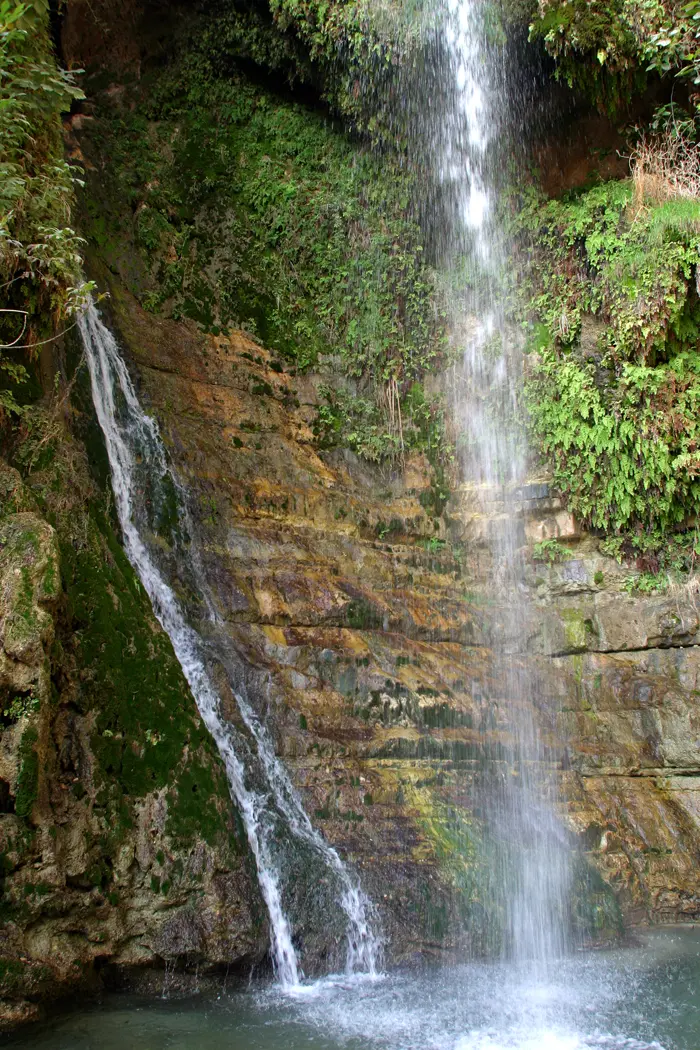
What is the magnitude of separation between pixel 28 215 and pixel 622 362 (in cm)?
719

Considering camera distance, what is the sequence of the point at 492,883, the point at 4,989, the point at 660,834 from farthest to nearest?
the point at 660,834 < the point at 492,883 < the point at 4,989

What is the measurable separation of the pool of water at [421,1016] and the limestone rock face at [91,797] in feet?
0.93

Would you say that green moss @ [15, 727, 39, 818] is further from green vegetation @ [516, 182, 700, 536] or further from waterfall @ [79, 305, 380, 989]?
green vegetation @ [516, 182, 700, 536]

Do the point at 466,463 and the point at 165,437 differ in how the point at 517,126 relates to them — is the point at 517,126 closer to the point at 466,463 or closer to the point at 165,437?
the point at 466,463

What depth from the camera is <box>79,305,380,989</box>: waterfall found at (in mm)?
6355

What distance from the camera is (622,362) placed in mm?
10266

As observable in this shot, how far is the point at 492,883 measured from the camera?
7398mm

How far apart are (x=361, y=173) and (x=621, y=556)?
7226mm

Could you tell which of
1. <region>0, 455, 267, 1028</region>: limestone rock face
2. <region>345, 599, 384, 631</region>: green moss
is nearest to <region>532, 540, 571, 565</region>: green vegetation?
<region>345, 599, 384, 631</region>: green moss

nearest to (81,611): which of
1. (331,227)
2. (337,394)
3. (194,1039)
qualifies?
(194,1039)

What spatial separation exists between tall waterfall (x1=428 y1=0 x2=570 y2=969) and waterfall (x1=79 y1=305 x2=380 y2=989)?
216 centimetres

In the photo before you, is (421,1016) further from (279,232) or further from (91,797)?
(279,232)

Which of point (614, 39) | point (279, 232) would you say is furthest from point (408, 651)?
point (614, 39)

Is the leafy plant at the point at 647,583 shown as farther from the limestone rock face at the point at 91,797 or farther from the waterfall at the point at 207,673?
the limestone rock face at the point at 91,797
